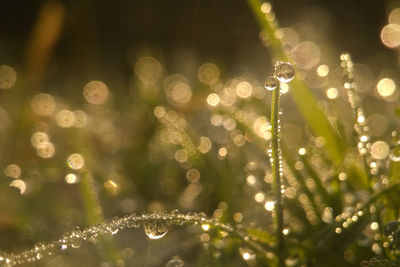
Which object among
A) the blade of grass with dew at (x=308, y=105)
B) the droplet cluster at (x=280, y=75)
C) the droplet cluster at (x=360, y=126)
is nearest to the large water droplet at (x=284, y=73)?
the droplet cluster at (x=280, y=75)

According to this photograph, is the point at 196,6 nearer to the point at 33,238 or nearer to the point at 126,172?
the point at 126,172

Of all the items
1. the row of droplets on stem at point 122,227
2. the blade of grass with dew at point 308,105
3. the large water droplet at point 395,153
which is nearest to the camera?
the row of droplets on stem at point 122,227

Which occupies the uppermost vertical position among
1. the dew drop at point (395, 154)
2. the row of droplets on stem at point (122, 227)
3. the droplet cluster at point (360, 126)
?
the droplet cluster at point (360, 126)

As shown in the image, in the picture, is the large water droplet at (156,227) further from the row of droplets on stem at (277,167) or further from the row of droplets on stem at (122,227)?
the row of droplets on stem at (277,167)

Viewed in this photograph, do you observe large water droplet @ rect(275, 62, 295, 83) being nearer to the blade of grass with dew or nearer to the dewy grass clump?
the dewy grass clump

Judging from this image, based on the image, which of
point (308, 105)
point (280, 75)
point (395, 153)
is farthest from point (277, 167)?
point (308, 105)

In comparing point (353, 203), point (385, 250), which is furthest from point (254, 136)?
point (385, 250)

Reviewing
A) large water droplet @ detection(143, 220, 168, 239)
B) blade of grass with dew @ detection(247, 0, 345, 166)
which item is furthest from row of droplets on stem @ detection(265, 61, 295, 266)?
blade of grass with dew @ detection(247, 0, 345, 166)
